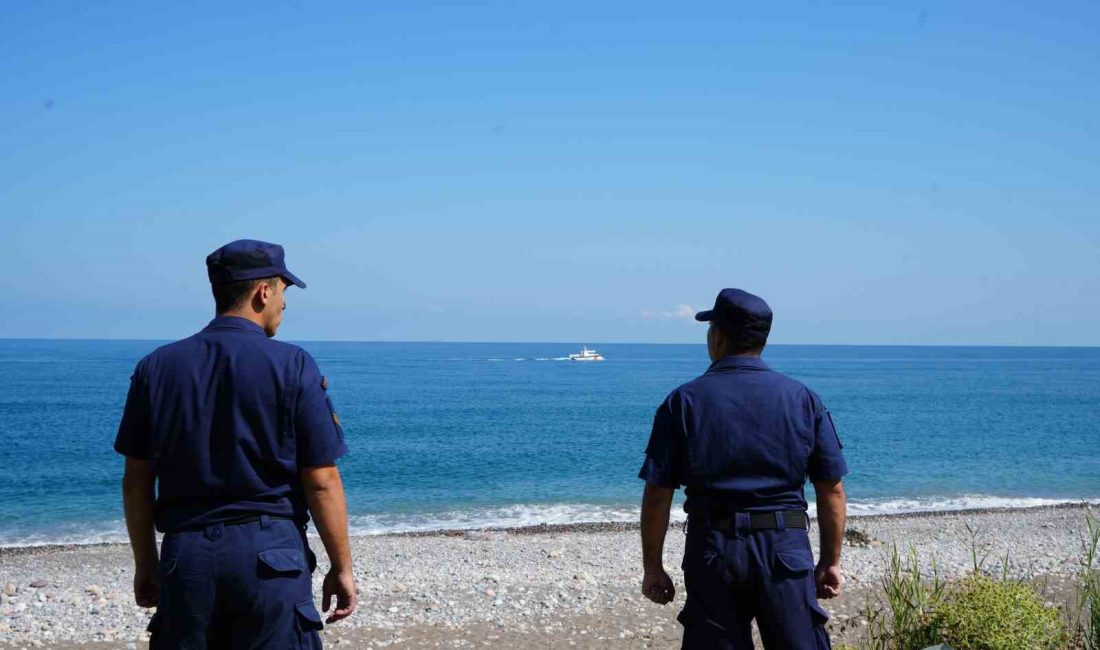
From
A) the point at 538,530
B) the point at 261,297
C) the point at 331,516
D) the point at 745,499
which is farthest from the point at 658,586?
the point at 538,530

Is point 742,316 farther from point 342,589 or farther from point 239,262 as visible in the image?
point 239,262

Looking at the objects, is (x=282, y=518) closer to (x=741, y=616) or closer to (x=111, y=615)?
(x=741, y=616)

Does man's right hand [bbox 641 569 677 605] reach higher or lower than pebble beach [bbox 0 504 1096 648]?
higher

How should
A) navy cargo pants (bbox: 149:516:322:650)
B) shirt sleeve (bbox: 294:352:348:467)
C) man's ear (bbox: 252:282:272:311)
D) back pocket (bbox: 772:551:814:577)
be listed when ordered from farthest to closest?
back pocket (bbox: 772:551:814:577) → man's ear (bbox: 252:282:272:311) → shirt sleeve (bbox: 294:352:348:467) → navy cargo pants (bbox: 149:516:322:650)

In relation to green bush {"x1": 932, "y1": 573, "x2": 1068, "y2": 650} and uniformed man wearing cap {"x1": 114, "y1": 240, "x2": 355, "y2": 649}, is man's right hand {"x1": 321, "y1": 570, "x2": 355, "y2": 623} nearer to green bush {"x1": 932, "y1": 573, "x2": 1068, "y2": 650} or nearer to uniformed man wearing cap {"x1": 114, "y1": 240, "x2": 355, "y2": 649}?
uniformed man wearing cap {"x1": 114, "y1": 240, "x2": 355, "y2": 649}

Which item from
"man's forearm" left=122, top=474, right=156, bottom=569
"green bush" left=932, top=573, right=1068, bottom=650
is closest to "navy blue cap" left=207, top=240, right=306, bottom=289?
"man's forearm" left=122, top=474, right=156, bottom=569

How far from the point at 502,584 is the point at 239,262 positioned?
8859mm

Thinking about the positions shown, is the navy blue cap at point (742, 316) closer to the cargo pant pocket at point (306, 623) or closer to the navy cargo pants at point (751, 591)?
the navy cargo pants at point (751, 591)

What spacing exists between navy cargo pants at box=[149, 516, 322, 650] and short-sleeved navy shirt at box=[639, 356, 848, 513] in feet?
5.06

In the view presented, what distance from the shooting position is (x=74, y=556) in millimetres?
16406

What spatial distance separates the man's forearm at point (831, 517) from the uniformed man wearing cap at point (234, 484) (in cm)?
213

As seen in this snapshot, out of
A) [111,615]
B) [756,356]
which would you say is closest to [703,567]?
[756,356]

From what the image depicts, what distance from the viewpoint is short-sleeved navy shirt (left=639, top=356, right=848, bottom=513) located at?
4.21 metres

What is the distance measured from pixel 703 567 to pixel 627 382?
93443 mm
